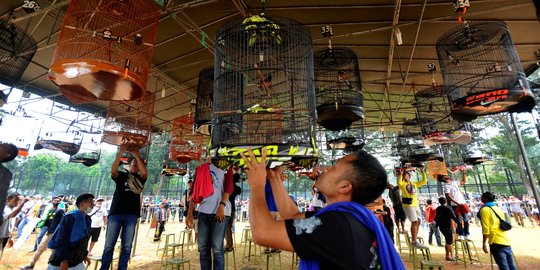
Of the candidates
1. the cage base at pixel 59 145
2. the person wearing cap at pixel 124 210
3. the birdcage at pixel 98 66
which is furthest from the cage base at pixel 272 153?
the cage base at pixel 59 145

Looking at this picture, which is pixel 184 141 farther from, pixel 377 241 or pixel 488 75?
pixel 377 241

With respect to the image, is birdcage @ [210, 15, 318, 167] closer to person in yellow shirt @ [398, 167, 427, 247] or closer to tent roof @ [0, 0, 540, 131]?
tent roof @ [0, 0, 540, 131]

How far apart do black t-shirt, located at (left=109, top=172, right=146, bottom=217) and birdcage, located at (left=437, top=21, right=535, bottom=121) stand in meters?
3.85

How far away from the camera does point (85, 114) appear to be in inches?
336

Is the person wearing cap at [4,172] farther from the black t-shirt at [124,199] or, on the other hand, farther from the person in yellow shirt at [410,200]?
the person in yellow shirt at [410,200]

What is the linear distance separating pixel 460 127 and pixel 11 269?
8910 mm

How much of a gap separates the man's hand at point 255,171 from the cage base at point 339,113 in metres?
2.12

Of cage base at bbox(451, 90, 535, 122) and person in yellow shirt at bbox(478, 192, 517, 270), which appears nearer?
cage base at bbox(451, 90, 535, 122)

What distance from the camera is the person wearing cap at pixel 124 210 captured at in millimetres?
2865

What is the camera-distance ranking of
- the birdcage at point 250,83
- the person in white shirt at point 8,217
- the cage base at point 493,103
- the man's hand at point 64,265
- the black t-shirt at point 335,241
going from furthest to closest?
the person in white shirt at point 8,217
the man's hand at point 64,265
the cage base at point 493,103
the birdcage at point 250,83
the black t-shirt at point 335,241

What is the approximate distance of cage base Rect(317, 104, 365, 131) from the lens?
303 cm

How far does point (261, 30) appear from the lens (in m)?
2.05

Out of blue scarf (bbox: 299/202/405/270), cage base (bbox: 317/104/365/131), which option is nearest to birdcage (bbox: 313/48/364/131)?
cage base (bbox: 317/104/365/131)

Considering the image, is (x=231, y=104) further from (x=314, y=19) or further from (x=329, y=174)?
(x=314, y=19)
